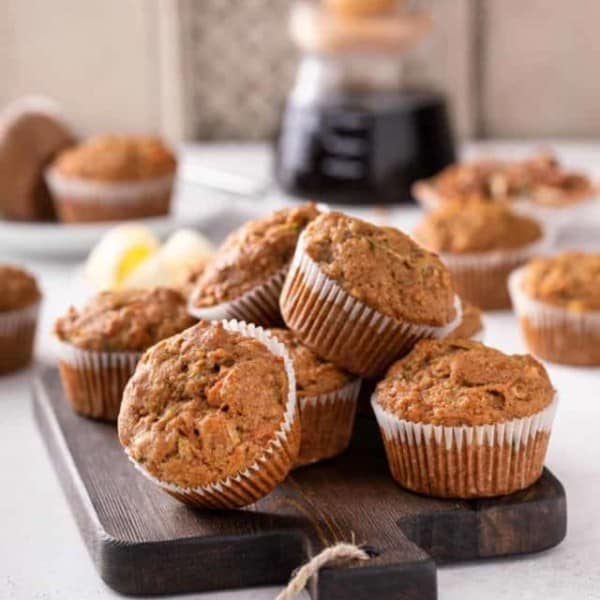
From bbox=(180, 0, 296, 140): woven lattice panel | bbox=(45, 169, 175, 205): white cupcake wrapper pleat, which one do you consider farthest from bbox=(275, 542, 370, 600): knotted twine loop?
bbox=(180, 0, 296, 140): woven lattice panel

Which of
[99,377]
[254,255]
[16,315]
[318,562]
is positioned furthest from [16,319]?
[318,562]

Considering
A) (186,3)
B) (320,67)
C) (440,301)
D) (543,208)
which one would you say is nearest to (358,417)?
(440,301)

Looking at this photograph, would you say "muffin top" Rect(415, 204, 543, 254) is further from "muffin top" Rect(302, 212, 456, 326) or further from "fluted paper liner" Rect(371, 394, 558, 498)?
"fluted paper liner" Rect(371, 394, 558, 498)

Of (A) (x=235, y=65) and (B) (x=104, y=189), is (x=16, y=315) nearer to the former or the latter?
(B) (x=104, y=189)

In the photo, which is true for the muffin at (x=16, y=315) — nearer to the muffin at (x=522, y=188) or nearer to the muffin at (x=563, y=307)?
the muffin at (x=563, y=307)

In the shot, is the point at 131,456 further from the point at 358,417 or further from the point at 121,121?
the point at 121,121

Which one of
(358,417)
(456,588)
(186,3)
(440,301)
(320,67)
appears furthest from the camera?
(186,3)
